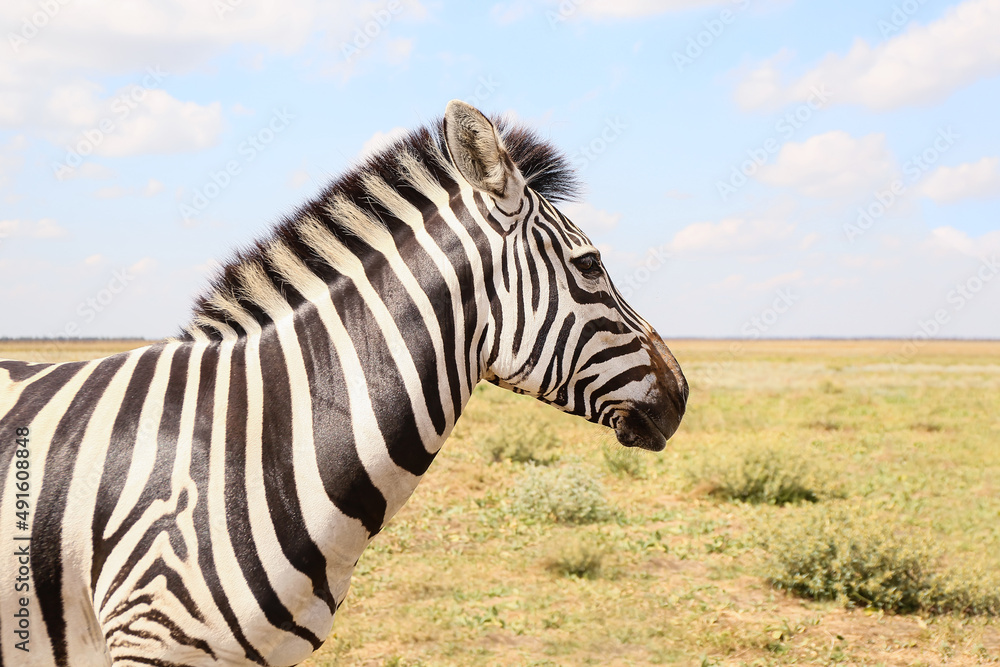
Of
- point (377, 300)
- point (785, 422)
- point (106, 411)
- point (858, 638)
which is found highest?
point (377, 300)

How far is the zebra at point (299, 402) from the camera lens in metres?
2.16

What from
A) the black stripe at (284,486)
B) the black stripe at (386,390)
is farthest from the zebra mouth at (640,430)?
the black stripe at (284,486)

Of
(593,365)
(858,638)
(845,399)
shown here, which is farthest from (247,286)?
(845,399)

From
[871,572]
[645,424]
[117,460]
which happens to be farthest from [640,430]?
[871,572]

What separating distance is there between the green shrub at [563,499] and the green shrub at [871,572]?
2679 millimetres

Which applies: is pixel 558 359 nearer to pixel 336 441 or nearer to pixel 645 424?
pixel 645 424

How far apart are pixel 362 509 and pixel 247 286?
894mm

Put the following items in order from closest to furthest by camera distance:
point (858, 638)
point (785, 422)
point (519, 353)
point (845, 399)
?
point (519, 353)
point (858, 638)
point (785, 422)
point (845, 399)

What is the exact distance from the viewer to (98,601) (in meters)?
2.13

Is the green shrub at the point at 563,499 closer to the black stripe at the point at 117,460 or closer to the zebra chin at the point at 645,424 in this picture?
the zebra chin at the point at 645,424

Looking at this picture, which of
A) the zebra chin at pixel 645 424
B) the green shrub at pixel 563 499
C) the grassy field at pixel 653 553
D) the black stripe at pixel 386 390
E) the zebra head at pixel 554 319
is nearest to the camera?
the black stripe at pixel 386 390

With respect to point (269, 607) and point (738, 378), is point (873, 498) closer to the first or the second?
point (269, 607)

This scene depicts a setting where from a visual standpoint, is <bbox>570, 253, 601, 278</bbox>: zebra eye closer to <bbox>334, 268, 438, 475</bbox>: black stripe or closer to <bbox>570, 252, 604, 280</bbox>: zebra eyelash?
<bbox>570, 252, 604, 280</bbox>: zebra eyelash

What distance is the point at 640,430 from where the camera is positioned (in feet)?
8.65
